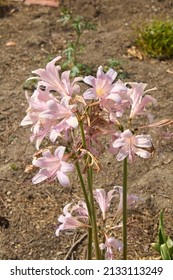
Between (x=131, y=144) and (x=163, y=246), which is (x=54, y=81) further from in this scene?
(x=163, y=246)

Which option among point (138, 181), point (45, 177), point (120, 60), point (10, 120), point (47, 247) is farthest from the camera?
point (120, 60)

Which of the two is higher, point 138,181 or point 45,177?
point 45,177

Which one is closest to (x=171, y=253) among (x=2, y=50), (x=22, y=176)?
(x=22, y=176)

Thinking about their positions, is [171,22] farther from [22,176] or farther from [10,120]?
[22,176]

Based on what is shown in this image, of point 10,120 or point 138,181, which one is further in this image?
point 10,120

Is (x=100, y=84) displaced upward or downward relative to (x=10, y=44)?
upward

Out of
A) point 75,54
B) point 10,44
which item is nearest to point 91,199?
point 75,54
